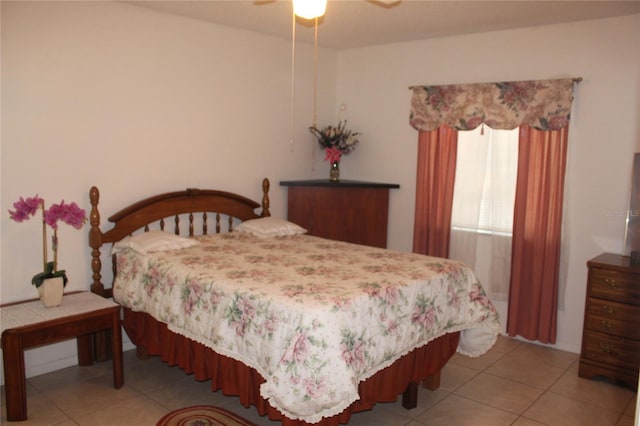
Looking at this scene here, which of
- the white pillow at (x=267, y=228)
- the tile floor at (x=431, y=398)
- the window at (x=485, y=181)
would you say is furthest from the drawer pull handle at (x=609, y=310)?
the white pillow at (x=267, y=228)

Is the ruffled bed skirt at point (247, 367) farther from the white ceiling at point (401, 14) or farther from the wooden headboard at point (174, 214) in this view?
the white ceiling at point (401, 14)

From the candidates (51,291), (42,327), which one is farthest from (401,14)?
(42,327)

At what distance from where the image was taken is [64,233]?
339cm

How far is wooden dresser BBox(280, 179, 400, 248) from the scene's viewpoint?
4660 mm

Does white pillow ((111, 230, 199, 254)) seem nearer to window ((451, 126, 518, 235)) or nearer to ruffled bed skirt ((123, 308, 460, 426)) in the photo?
ruffled bed skirt ((123, 308, 460, 426))

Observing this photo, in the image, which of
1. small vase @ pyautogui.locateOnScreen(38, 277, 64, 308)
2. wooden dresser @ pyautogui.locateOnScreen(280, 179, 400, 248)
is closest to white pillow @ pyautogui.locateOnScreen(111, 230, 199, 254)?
small vase @ pyautogui.locateOnScreen(38, 277, 64, 308)

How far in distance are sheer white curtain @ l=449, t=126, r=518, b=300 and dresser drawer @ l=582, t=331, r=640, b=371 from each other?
2.83 ft

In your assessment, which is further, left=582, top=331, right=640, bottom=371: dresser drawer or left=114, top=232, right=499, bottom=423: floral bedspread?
left=582, top=331, right=640, bottom=371: dresser drawer

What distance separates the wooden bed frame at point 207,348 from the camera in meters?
2.62

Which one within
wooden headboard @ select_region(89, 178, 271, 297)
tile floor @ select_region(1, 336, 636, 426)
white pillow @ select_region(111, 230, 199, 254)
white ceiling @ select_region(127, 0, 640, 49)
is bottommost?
tile floor @ select_region(1, 336, 636, 426)

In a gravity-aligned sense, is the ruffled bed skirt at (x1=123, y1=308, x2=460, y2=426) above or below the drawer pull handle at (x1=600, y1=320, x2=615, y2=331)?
below

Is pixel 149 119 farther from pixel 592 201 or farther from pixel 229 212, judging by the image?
pixel 592 201

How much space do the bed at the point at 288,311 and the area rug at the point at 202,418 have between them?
0.69ft

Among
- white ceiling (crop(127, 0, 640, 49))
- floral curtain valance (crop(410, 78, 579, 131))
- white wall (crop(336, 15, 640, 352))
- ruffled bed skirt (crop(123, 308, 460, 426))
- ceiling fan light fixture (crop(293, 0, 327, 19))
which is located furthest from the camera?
floral curtain valance (crop(410, 78, 579, 131))
